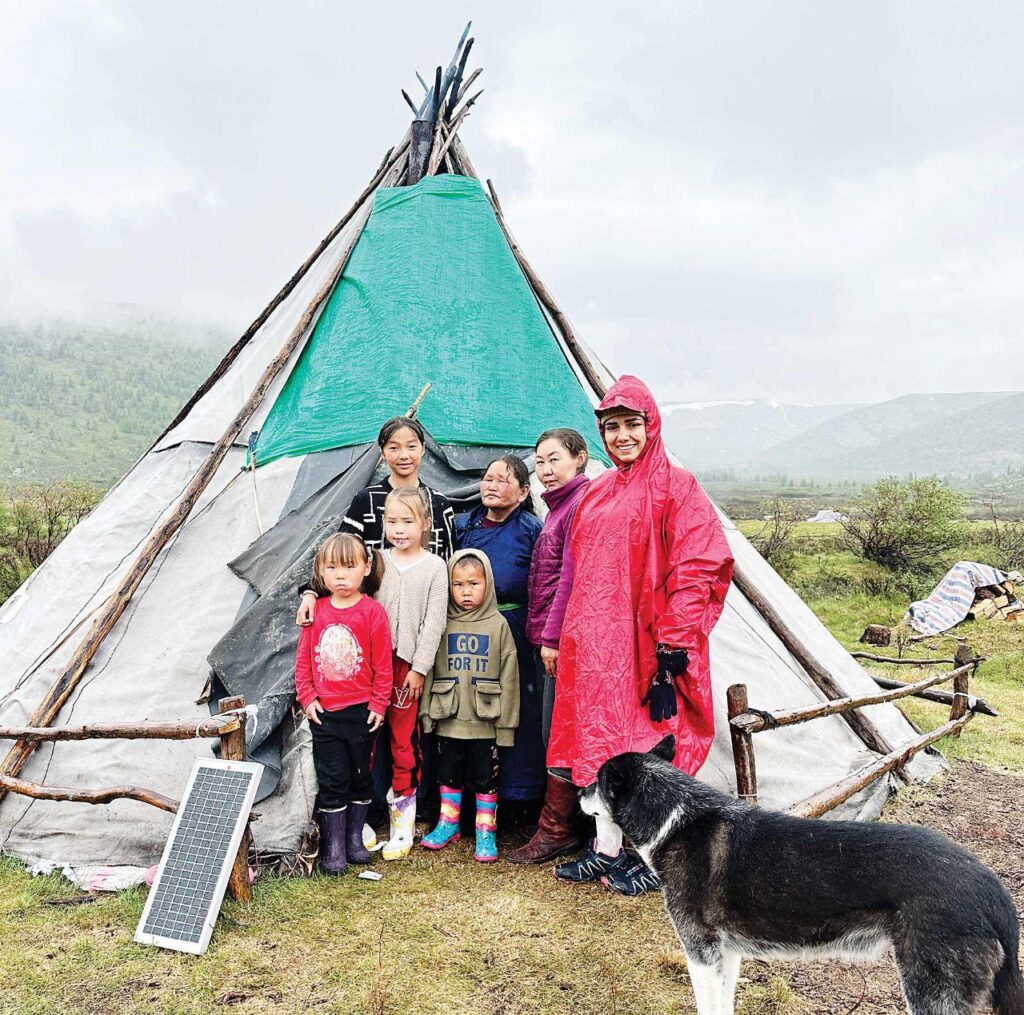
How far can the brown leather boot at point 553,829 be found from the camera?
3844mm

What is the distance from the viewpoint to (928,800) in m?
4.84

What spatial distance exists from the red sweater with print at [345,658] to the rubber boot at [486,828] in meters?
0.73

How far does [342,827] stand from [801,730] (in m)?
2.58

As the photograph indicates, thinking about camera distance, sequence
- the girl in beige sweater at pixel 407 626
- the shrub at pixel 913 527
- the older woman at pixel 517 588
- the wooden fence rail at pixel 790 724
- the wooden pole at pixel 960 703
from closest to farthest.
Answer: the wooden fence rail at pixel 790 724, the girl in beige sweater at pixel 407 626, the older woman at pixel 517 588, the wooden pole at pixel 960 703, the shrub at pixel 913 527

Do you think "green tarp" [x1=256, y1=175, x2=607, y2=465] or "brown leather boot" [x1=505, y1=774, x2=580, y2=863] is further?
"green tarp" [x1=256, y1=175, x2=607, y2=465]

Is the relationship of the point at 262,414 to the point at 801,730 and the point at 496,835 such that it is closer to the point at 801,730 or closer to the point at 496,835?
the point at 496,835

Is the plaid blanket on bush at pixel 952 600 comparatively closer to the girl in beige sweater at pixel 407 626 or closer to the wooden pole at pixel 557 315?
the wooden pole at pixel 557 315

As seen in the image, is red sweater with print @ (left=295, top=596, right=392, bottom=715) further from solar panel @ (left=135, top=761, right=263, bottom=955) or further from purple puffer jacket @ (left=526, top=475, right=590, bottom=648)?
purple puffer jacket @ (left=526, top=475, right=590, bottom=648)

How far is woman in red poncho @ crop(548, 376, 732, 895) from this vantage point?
323 centimetres

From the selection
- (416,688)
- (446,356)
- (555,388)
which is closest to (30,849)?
(416,688)

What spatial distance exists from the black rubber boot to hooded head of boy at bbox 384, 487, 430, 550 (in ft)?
4.22

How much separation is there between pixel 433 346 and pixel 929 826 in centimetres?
418

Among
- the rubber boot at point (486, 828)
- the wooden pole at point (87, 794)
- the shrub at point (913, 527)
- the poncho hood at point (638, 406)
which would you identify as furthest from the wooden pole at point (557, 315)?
the shrub at point (913, 527)

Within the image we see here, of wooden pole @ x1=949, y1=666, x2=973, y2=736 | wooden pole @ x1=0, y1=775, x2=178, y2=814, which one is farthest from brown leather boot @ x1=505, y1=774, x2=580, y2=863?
wooden pole @ x1=949, y1=666, x2=973, y2=736
